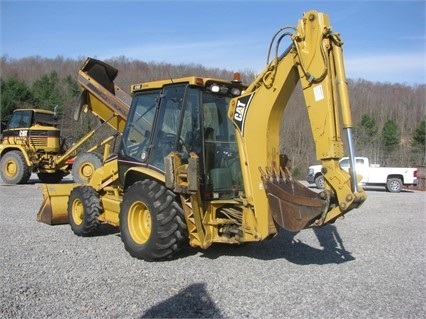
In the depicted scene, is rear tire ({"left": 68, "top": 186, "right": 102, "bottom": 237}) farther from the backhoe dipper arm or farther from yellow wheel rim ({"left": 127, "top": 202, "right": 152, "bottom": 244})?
the backhoe dipper arm

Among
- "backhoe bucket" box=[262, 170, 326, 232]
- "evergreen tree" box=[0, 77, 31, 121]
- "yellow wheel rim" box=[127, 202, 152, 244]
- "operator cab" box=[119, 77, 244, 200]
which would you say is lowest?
"yellow wheel rim" box=[127, 202, 152, 244]

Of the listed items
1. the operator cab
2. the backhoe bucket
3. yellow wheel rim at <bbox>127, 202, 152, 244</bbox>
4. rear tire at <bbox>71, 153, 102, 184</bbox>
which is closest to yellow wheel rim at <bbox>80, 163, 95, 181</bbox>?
rear tire at <bbox>71, 153, 102, 184</bbox>

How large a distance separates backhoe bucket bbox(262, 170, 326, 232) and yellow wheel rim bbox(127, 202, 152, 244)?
1.79m

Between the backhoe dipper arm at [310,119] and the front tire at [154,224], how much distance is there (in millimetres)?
1000

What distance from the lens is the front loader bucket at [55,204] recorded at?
8656mm

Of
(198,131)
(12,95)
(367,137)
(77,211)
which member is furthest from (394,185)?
(12,95)

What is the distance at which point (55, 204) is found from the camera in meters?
8.70

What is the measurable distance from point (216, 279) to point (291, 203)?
4.10 ft

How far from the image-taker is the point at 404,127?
61.7m

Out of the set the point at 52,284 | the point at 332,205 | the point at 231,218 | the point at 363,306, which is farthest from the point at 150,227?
the point at 363,306

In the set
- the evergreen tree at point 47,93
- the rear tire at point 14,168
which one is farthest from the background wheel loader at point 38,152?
the evergreen tree at point 47,93

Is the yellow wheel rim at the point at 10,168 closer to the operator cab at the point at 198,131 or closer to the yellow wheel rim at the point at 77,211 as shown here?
the yellow wheel rim at the point at 77,211

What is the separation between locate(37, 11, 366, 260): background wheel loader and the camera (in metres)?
5.28

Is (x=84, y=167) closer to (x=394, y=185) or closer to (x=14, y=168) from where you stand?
(x=14, y=168)
